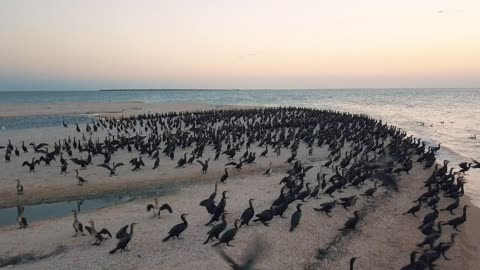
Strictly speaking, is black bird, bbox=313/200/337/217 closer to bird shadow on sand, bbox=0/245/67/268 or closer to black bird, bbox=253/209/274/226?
black bird, bbox=253/209/274/226

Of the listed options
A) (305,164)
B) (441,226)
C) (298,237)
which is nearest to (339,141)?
(305,164)

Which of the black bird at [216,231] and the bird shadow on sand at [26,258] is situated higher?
the black bird at [216,231]

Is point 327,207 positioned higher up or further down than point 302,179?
further down

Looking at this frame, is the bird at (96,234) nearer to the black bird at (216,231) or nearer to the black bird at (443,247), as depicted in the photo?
the black bird at (216,231)

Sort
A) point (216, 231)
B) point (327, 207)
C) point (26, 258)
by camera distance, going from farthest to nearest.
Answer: point (327, 207)
point (216, 231)
point (26, 258)

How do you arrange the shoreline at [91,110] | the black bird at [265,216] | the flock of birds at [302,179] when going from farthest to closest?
1. the shoreline at [91,110]
2. the black bird at [265,216]
3. the flock of birds at [302,179]

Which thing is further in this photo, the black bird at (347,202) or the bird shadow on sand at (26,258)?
the black bird at (347,202)

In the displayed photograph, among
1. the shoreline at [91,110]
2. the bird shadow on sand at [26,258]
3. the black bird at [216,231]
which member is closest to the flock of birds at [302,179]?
the black bird at [216,231]

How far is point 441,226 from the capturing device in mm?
14023

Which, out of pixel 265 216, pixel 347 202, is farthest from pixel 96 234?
pixel 347 202

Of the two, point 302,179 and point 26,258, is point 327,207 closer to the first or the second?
point 302,179

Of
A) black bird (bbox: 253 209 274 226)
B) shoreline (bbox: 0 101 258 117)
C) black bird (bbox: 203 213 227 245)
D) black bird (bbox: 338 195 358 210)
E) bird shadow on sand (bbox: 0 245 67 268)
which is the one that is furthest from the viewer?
shoreline (bbox: 0 101 258 117)

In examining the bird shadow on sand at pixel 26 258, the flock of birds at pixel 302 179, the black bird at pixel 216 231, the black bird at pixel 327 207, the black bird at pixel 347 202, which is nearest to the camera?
the bird shadow on sand at pixel 26 258

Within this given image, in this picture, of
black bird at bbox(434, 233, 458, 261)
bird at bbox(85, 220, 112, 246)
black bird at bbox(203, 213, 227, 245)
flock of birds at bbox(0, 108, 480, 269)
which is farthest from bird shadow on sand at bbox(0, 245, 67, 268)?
black bird at bbox(434, 233, 458, 261)
